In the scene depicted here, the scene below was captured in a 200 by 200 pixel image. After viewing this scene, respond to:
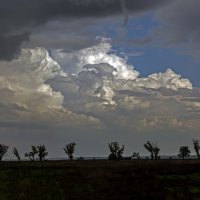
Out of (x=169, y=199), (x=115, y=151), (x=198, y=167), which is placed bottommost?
(x=169, y=199)

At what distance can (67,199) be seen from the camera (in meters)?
49.4

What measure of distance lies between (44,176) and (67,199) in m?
15.3

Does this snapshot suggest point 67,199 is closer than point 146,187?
Yes

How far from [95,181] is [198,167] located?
18.6 metres

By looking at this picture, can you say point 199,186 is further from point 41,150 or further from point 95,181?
point 41,150

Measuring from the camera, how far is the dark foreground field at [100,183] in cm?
5100

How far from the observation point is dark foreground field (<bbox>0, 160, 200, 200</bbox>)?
5100cm

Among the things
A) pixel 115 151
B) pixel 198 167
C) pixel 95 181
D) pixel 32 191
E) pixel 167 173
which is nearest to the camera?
pixel 32 191

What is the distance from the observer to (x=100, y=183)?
190 ft

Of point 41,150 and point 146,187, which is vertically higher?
point 41,150

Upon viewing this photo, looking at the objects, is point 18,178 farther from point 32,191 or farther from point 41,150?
point 41,150

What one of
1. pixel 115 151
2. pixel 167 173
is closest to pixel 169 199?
pixel 167 173

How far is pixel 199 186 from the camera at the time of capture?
54844mm

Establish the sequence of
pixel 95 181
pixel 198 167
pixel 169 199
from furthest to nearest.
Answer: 1. pixel 198 167
2. pixel 95 181
3. pixel 169 199
